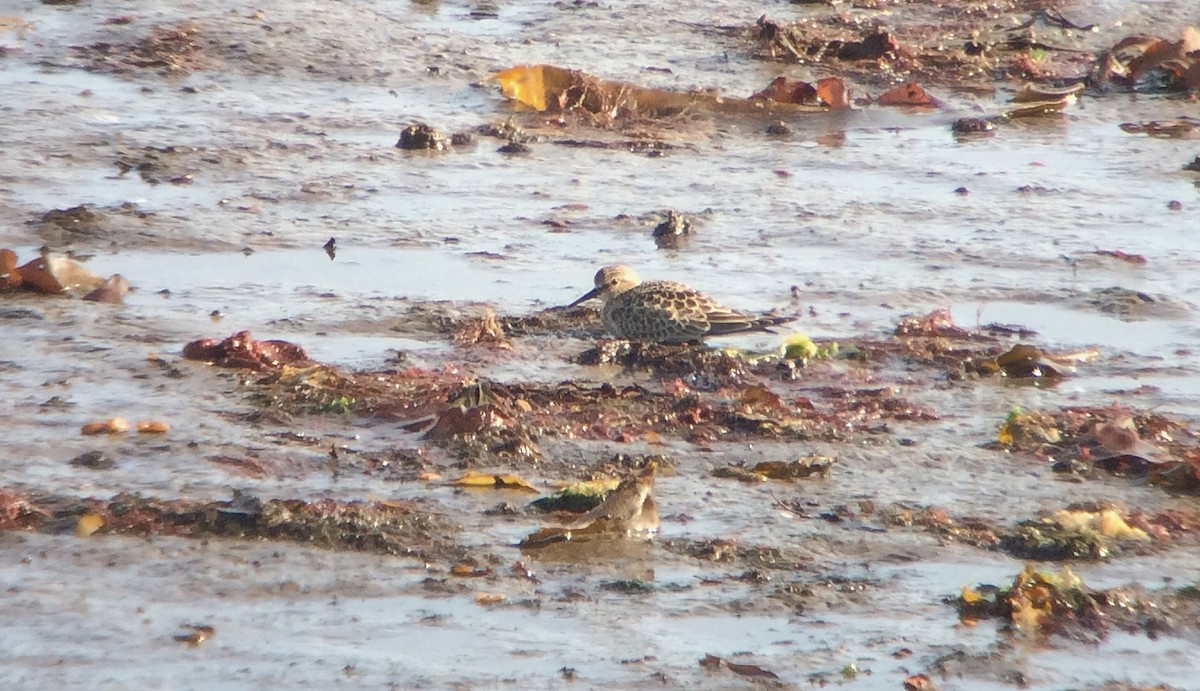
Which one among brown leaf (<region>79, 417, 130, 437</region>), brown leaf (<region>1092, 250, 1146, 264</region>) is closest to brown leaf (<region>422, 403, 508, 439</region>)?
brown leaf (<region>79, 417, 130, 437</region>)

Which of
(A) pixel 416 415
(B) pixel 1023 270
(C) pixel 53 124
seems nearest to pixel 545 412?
(A) pixel 416 415

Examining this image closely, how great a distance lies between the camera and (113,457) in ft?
18.1

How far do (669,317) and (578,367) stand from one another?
42cm

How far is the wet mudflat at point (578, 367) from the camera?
14.8 feet

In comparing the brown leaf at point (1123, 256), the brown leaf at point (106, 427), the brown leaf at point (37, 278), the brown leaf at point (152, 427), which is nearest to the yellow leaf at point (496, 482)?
the brown leaf at point (152, 427)

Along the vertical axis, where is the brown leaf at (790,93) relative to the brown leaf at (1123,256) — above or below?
above

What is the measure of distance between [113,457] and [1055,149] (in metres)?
6.69

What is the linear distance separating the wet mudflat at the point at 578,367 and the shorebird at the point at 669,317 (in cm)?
9

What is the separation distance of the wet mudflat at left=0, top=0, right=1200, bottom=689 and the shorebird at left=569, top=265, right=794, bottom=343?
91 millimetres

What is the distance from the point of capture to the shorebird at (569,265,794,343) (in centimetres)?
698

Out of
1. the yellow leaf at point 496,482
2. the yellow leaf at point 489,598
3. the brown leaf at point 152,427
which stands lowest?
the brown leaf at point 152,427

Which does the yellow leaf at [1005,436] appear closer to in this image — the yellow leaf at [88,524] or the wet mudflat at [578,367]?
the wet mudflat at [578,367]

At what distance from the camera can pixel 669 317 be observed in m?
7.02

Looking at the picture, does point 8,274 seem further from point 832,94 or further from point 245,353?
point 832,94
